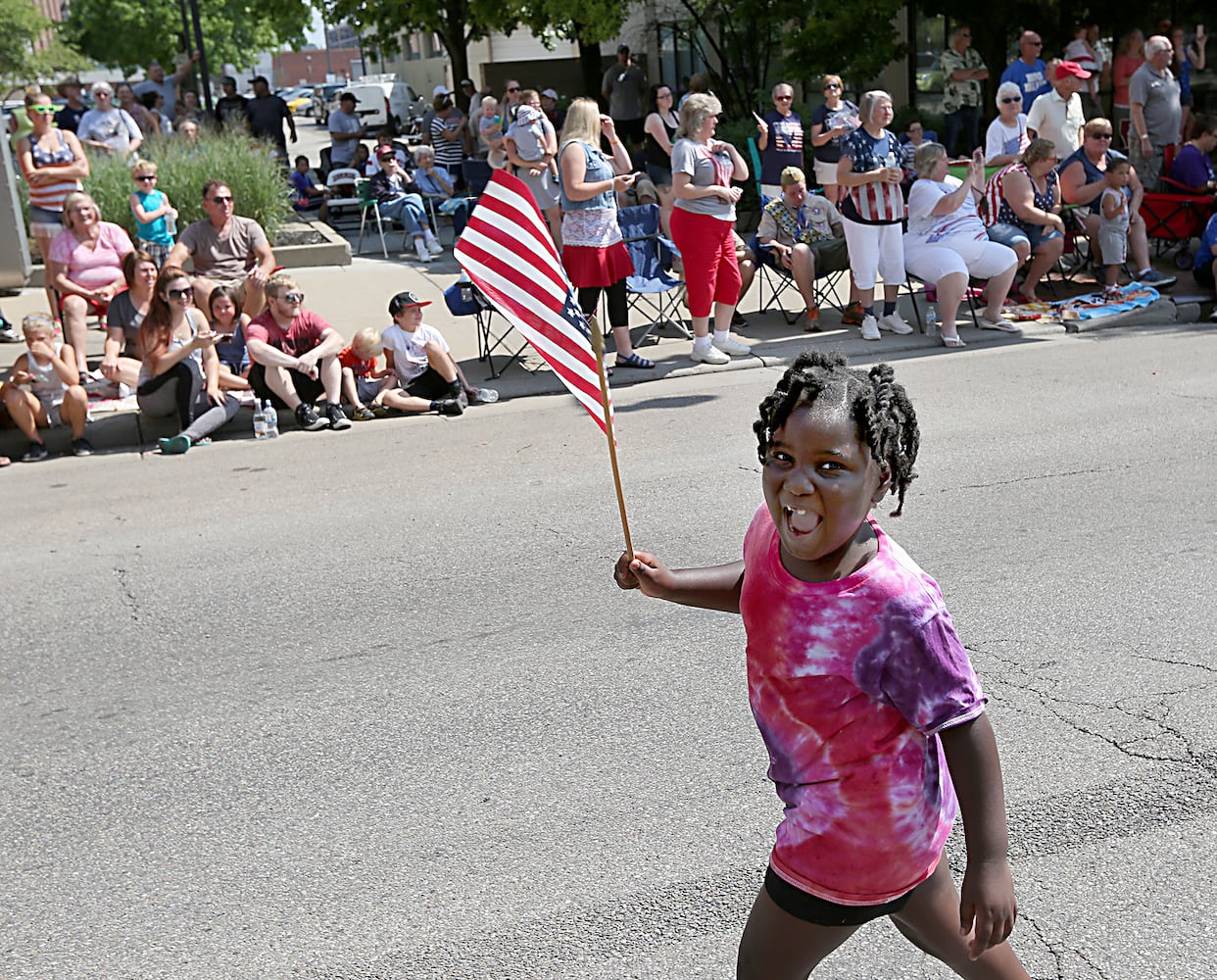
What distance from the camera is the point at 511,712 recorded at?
4.89 metres

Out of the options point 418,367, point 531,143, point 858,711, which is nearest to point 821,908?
point 858,711

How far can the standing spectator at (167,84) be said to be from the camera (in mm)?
22953

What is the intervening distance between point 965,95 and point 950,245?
9254 mm

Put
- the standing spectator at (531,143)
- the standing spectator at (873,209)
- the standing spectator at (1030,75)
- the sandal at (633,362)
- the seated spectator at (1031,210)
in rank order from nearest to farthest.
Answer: the sandal at (633,362), the standing spectator at (873,209), the standing spectator at (531,143), the seated spectator at (1031,210), the standing spectator at (1030,75)

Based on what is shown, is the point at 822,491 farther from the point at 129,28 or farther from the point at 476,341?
the point at 129,28

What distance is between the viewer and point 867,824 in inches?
95.7

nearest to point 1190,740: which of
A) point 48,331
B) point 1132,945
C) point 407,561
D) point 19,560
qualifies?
point 1132,945

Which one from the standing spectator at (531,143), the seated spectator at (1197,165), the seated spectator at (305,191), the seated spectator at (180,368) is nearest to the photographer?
the seated spectator at (180,368)

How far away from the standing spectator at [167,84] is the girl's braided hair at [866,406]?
872 inches

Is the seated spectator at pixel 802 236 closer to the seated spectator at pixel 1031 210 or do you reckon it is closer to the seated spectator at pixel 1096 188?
the seated spectator at pixel 1031 210

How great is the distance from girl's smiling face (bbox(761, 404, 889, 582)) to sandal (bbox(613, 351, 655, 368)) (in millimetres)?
8630

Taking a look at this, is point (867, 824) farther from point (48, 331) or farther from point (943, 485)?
point (48, 331)

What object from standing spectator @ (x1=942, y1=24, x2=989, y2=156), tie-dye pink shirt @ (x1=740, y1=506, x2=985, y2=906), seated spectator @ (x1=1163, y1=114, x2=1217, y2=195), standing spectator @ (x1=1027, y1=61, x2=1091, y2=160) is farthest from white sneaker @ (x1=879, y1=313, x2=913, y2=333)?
tie-dye pink shirt @ (x1=740, y1=506, x2=985, y2=906)

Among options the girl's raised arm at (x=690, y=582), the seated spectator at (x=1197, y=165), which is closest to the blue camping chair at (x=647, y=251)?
the seated spectator at (x=1197, y=165)
